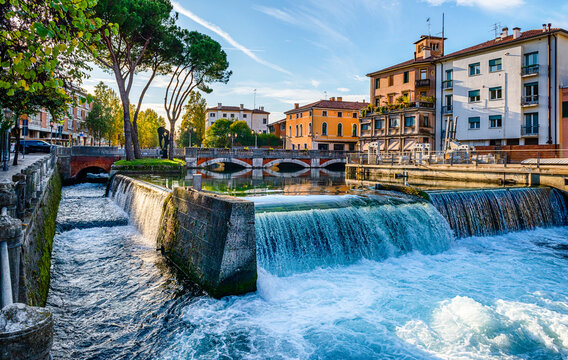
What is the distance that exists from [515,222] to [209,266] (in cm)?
1454

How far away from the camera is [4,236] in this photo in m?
4.25

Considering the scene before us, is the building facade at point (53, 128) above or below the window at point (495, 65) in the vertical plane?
below

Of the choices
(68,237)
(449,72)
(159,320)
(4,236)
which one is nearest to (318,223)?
(159,320)

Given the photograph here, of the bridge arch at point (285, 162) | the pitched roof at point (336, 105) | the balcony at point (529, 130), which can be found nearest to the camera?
the balcony at point (529, 130)

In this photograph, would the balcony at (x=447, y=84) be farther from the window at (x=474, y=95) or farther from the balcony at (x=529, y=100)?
the balcony at (x=529, y=100)

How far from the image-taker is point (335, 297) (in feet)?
28.7

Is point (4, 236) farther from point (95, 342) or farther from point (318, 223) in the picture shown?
point (318, 223)

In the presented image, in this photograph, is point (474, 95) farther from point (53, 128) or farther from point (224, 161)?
point (53, 128)

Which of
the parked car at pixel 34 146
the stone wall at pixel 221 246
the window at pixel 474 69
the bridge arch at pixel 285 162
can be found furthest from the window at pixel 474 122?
the parked car at pixel 34 146

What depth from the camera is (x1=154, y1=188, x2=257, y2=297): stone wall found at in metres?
8.36

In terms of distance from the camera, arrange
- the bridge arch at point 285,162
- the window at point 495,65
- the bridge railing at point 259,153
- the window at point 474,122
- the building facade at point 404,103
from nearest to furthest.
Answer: the window at point 495,65 < the window at point 474,122 < the building facade at point 404,103 < the bridge railing at point 259,153 < the bridge arch at point 285,162

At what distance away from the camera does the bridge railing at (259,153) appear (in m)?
52.3

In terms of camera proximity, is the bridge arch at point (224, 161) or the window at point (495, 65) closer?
the window at point (495, 65)

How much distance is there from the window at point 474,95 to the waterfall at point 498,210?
2406 centimetres
